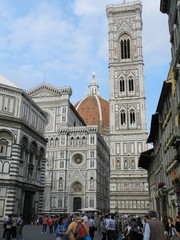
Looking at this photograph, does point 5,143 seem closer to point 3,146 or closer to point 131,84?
point 3,146

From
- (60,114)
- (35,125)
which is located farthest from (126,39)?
(35,125)

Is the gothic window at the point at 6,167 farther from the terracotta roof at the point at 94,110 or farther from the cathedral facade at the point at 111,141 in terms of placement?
the terracotta roof at the point at 94,110

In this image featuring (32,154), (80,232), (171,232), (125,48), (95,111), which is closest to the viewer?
(80,232)

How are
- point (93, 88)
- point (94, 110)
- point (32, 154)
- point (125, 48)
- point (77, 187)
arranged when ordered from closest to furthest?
point (32, 154)
point (77, 187)
point (125, 48)
point (94, 110)
point (93, 88)

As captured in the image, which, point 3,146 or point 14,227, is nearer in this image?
point 14,227

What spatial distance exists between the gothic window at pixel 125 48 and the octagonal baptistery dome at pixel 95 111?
37.6 meters

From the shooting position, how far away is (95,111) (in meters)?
108

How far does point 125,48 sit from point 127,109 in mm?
15352

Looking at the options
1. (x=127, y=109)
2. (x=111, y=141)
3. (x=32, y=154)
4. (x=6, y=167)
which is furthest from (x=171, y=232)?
(x=127, y=109)

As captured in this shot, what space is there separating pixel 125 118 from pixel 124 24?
23009 millimetres

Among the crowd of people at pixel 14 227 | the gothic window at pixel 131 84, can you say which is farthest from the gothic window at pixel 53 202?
the crowd of people at pixel 14 227

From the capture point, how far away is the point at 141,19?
66.9 meters

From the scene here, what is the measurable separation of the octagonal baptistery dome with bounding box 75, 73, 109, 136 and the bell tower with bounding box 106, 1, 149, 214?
37.6 meters

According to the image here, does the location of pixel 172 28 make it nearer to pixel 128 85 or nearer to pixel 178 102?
pixel 178 102
